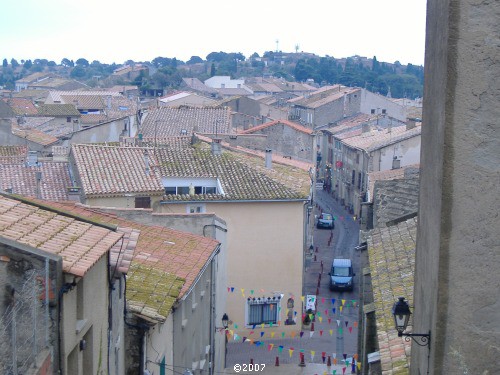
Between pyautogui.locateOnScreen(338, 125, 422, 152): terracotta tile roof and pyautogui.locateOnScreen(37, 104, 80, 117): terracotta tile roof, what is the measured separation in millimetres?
22613

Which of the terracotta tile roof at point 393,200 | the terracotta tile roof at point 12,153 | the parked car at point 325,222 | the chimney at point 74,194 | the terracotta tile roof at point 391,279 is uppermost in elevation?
the terracotta tile roof at point 391,279

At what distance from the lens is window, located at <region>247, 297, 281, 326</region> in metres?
30.2

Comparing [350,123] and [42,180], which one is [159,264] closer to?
[42,180]

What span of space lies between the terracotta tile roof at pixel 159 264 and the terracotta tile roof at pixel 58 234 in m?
0.68

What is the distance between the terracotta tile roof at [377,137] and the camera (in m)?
50.0

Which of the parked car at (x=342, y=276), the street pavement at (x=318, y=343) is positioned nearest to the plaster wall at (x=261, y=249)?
the street pavement at (x=318, y=343)

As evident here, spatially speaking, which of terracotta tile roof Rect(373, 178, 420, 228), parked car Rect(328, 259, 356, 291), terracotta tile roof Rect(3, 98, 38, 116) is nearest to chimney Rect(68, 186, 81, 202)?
terracotta tile roof Rect(373, 178, 420, 228)

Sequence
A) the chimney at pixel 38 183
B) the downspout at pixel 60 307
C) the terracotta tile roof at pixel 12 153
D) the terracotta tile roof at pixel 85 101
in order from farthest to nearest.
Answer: the terracotta tile roof at pixel 85 101, the terracotta tile roof at pixel 12 153, the chimney at pixel 38 183, the downspout at pixel 60 307

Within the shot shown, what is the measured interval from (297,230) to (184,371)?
592 inches

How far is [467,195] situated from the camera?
272 inches

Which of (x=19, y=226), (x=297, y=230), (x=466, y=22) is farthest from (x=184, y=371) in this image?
(x=297, y=230)

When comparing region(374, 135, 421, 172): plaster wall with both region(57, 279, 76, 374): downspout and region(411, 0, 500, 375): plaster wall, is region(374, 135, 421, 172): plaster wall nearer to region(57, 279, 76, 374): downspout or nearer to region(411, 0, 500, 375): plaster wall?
region(57, 279, 76, 374): downspout

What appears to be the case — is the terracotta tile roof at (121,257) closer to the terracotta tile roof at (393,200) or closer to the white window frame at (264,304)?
the terracotta tile roof at (393,200)

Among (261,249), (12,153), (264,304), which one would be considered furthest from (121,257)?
(12,153)
